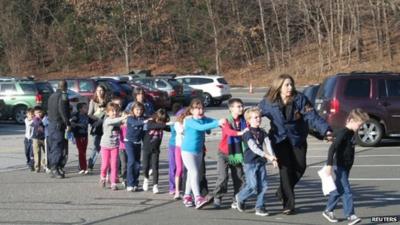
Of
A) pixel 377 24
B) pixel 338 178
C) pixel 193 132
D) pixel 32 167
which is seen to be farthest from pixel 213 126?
pixel 377 24

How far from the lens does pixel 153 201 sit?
10.4 metres

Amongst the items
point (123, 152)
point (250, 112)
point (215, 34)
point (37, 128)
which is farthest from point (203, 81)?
point (250, 112)

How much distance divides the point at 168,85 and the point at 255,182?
83.7 feet

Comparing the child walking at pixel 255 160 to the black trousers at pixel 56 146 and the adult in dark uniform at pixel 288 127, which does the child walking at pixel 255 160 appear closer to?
the adult in dark uniform at pixel 288 127

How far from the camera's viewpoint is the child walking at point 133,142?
36.9 feet

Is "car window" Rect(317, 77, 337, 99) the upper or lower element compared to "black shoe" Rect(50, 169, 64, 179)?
upper

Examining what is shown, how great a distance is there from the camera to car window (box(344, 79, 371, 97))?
697 inches

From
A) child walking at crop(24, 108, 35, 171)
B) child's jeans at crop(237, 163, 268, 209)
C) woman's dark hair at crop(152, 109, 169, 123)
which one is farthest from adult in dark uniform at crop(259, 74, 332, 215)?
child walking at crop(24, 108, 35, 171)

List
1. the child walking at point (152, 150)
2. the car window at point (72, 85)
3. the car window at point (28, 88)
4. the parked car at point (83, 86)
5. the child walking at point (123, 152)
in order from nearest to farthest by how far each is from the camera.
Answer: the child walking at point (152, 150) < the child walking at point (123, 152) < the car window at point (28, 88) < the parked car at point (83, 86) < the car window at point (72, 85)

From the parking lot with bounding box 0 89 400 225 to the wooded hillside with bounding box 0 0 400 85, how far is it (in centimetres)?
4049

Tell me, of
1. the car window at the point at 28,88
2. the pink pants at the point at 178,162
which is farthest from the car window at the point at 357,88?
the car window at the point at 28,88

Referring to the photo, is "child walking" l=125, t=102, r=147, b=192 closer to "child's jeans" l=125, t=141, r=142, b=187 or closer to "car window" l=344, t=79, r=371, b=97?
"child's jeans" l=125, t=141, r=142, b=187

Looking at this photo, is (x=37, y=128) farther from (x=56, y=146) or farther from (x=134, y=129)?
(x=134, y=129)

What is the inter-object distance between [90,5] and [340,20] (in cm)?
2040
